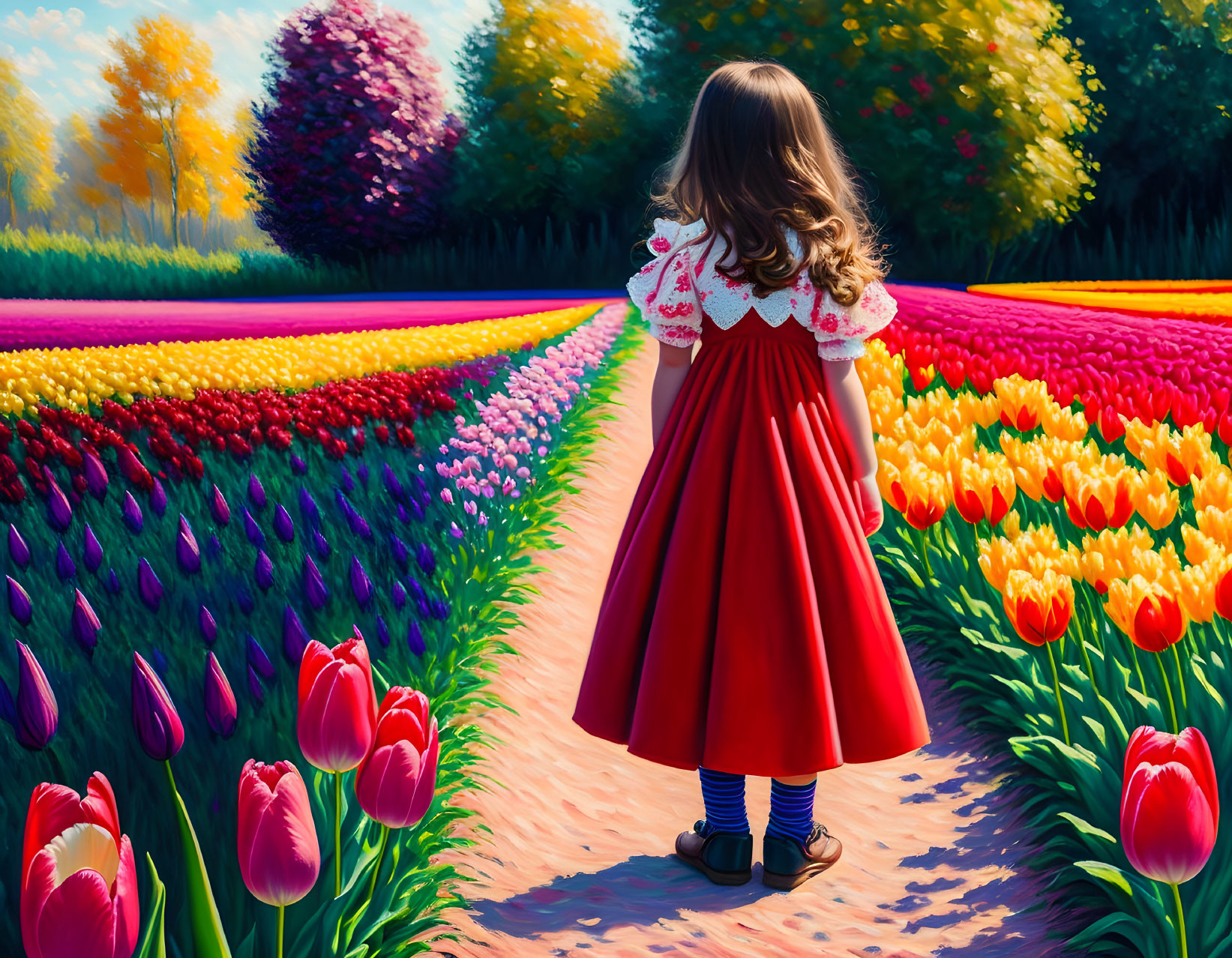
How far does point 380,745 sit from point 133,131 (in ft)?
174

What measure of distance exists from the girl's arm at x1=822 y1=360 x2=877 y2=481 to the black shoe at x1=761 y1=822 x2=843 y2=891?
3.01 ft

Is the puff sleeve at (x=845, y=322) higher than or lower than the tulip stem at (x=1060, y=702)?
higher

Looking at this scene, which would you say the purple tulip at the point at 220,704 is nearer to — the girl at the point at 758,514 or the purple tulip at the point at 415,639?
the purple tulip at the point at 415,639

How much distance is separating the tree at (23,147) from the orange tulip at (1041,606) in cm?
5408

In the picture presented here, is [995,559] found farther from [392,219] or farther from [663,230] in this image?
[392,219]

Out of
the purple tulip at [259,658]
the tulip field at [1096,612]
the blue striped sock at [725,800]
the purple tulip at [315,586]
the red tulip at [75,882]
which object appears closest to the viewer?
the red tulip at [75,882]

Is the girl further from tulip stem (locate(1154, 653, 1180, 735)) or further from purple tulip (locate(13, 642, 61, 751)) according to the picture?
purple tulip (locate(13, 642, 61, 751))

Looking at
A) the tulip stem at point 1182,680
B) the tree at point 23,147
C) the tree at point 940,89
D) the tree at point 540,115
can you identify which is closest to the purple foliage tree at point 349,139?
the tree at point 540,115

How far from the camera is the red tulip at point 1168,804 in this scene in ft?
4.60

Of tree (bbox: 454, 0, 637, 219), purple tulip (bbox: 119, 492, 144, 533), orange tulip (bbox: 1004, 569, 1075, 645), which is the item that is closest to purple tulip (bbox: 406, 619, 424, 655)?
purple tulip (bbox: 119, 492, 144, 533)

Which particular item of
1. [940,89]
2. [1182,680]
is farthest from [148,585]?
[940,89]

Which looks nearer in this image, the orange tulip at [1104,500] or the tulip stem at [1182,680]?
the tulip stem at [1182,680]

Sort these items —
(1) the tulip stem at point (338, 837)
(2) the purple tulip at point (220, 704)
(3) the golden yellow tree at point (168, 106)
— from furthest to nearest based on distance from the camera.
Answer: (3) the golden yellow tree at point (168, 106)
(2) the purple tulip at point (220, 704)
(1) the tulip stem at point (338, 837)

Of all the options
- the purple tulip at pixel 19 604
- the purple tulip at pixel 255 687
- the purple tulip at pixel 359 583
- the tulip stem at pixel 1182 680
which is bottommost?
the tulip stem at pixel 1182 680
